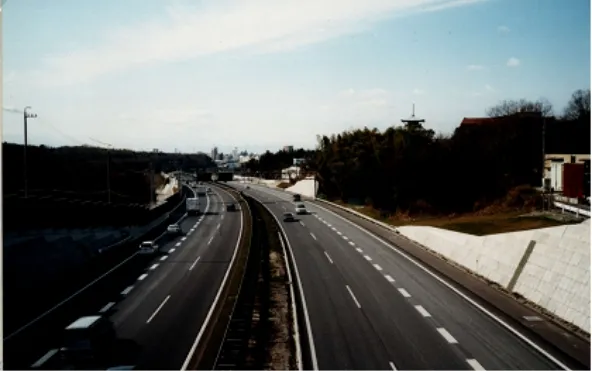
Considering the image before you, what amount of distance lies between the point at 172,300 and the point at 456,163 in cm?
7120

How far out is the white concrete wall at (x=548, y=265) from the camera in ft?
85.1

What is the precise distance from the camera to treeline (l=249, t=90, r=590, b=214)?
275ft

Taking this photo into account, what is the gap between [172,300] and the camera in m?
35.2

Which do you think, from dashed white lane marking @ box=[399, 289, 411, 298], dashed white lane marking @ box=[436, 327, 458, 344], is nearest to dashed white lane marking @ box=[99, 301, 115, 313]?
dashed white lane marking @ box=[399, 289, 411, 298]

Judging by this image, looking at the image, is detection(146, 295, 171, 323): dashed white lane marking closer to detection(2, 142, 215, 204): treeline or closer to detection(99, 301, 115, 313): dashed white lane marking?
detection(99, 301, 115, 313): dashed white lane marking

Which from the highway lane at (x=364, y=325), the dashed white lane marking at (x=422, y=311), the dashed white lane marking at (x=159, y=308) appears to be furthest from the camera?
the dashed white lane marking at (x=159, y=308)

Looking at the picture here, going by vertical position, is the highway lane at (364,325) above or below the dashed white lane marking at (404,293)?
below

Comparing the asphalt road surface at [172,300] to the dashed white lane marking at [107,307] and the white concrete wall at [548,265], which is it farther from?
the white concrete wall at [548,265]

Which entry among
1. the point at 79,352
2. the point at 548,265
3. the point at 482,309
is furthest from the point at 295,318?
the point at 548,265

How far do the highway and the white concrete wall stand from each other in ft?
10.8

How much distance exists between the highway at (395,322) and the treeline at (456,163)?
35.1 m

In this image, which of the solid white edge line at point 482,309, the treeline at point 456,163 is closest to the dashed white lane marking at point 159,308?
the solid white edge line at point 482,309

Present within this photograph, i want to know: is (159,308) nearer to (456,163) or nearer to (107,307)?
(107,307)

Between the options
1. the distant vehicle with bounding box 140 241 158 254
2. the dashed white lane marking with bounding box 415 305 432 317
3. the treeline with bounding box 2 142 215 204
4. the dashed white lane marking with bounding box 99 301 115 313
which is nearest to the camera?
the dashed white lane marking with bounding box 415 305 432 317
